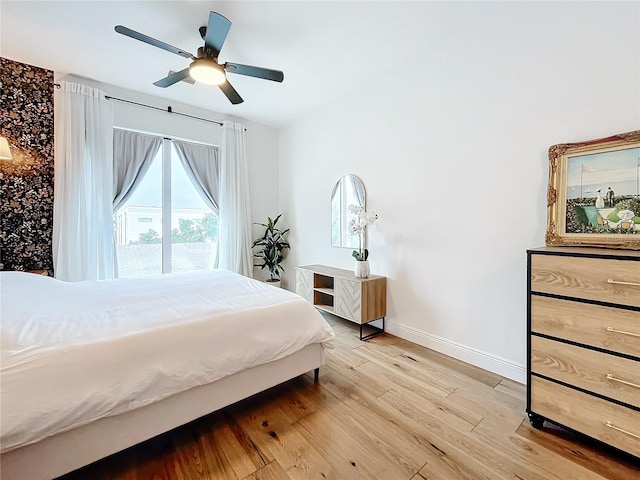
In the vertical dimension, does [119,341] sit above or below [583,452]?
above

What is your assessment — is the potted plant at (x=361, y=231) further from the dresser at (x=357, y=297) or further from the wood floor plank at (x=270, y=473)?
the wood floor plank at (x=270, y=473)

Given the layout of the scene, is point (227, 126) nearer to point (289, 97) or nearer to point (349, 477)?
point (289, 97)

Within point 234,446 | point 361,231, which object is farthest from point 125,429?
point 361,231

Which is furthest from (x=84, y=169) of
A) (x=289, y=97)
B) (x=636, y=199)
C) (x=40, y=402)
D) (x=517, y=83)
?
(x=636, y=199)

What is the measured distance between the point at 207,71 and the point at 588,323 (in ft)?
9.96

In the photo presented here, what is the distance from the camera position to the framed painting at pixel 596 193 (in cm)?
162

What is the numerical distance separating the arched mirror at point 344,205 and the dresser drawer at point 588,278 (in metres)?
1.96

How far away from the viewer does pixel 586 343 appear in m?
1.44

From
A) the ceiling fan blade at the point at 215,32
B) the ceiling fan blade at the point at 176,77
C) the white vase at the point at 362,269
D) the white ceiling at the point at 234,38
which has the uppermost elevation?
the white ceiling at the point at 234,38

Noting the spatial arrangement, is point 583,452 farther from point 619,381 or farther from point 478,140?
point 478,140

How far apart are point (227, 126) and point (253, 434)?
3.89 m

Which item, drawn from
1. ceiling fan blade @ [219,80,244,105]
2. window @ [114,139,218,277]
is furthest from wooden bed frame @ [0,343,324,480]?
window @ [114,139,218,277]

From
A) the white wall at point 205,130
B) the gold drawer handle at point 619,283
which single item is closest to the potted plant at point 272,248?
the white wall at point 205,130

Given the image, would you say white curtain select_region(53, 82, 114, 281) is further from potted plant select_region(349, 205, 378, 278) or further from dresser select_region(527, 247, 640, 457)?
dresser select_region(527, 247, 640, 457)
